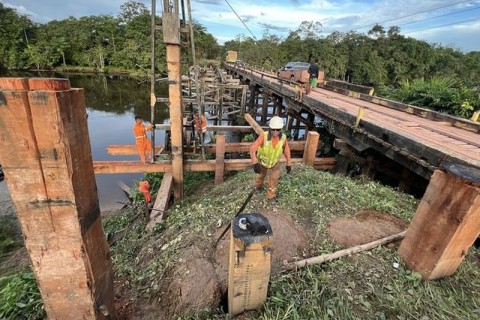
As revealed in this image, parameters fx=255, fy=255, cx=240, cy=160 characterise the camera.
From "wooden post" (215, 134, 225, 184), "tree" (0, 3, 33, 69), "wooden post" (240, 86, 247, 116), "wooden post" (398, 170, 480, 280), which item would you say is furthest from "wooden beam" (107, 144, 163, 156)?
"tree" (0, 3, 33, 69)

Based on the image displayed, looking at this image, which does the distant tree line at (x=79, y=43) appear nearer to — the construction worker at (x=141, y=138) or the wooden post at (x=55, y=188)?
the construction worker at (x=141, y=138)

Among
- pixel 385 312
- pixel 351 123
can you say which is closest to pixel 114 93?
pixel 351 123

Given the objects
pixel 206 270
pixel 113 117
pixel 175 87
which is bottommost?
pixel 113 117

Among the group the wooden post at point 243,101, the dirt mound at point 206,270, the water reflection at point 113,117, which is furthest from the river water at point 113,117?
the wooden post at point 243,101

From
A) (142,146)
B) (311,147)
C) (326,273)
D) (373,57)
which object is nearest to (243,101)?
(142,146)

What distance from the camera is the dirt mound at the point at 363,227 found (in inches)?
131

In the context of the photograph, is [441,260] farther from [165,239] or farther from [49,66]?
[49,66]

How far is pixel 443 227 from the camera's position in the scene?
7.72 ft

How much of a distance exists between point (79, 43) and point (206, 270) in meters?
60.4

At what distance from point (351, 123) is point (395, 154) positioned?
159 centimetres

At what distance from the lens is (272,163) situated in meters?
4.27

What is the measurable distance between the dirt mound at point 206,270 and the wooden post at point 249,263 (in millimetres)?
457

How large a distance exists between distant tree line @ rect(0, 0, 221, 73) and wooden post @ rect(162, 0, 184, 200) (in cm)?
Answer: 4185

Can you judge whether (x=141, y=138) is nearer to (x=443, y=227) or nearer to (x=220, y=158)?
(x=220, y=158)
